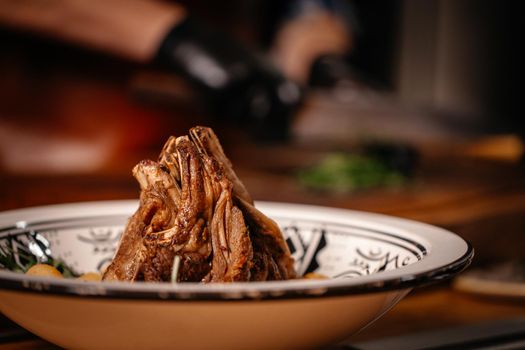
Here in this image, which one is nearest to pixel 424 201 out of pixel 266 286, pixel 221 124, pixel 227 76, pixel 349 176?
pixel 349 176

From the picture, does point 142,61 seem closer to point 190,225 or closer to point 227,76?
point 227,76

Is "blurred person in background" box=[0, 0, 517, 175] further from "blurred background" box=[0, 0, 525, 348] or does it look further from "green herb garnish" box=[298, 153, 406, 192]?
"green herb garnish" box=[298, 153, 406, 192]

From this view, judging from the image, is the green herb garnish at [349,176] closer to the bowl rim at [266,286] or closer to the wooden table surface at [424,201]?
the wooden table surface at [424,201]

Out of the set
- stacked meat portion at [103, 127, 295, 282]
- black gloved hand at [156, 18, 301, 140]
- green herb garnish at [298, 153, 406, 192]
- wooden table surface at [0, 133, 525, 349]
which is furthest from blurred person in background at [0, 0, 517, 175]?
stacked meat portion at [103, 127, 295, 282]

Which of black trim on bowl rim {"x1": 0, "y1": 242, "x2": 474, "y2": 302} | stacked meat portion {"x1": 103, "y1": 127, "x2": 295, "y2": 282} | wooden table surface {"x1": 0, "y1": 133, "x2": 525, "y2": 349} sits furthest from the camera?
wooden table surface {"x1": 0, "y1": 133, "x2": 525, "y2": 349}

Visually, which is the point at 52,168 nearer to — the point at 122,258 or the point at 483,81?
the point at 122,258

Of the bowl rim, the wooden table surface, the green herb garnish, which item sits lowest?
the wooden table surface

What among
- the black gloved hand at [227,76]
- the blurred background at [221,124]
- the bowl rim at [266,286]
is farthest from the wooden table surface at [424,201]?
the bowl rim at [266,286]
